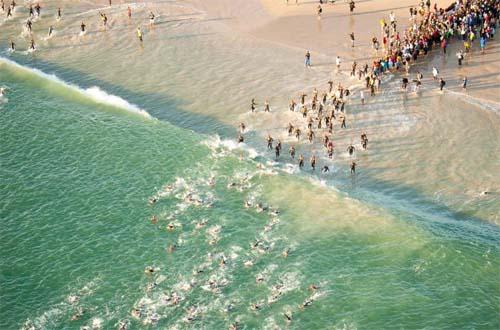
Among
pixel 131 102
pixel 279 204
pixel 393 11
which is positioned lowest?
pixel 279 204

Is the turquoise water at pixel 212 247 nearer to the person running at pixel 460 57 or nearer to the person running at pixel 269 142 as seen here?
the person running at pixel 269 142

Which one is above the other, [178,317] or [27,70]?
[27,70]

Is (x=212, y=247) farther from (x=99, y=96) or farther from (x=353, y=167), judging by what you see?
(x=99, y=96)

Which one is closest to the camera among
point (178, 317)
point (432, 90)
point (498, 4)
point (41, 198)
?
point (178, 317)

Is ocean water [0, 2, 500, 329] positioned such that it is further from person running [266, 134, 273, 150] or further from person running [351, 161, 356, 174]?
person running [351, 161, 356, 174]

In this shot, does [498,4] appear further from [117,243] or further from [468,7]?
[117,243]

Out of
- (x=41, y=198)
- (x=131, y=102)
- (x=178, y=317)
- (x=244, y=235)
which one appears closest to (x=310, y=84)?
(x=131, y=102)

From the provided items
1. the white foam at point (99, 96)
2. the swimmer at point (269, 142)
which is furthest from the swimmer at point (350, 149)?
the white foam at point (99, 96)
